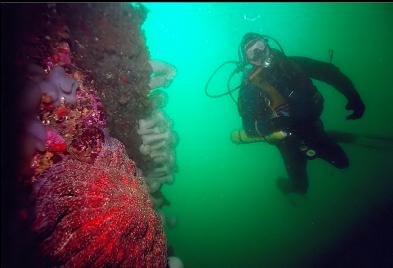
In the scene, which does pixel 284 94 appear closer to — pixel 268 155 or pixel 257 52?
pixel 257 52

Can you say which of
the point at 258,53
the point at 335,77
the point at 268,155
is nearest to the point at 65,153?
the point at 258,53

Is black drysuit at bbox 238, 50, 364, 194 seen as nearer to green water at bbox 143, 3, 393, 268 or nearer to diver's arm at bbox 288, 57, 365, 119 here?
diver's arm at bbox 288, 57, 365, 119

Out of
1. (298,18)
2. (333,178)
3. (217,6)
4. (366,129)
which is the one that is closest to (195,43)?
(217,6)

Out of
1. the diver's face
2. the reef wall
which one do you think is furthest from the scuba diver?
the reef wall

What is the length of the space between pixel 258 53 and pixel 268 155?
74.3 meters

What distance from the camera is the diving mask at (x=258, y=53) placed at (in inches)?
277

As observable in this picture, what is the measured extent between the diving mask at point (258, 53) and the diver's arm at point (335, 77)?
0.76 meters

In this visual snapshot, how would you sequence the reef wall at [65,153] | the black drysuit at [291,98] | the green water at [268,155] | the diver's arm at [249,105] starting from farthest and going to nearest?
the green water at [268,155] → the diver's arm at [249,105] → the black drysuit at [291,98] → the reef wall at [65,153]

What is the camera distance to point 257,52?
7.14m

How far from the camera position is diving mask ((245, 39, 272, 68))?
277 inches

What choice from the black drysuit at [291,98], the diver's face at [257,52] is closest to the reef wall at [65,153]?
the diver's face at [257,52]

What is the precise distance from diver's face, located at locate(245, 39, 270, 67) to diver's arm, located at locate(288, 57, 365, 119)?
2.59 ft

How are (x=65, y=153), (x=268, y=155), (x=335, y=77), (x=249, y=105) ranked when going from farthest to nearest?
1. (x=268, y=155)
2. (x=249, y=105)
3. (x=335, y=77)
4. (x=65, y=153)

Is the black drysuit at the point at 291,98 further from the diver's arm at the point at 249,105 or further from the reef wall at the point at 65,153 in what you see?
the reef wall at the point at 65,153
